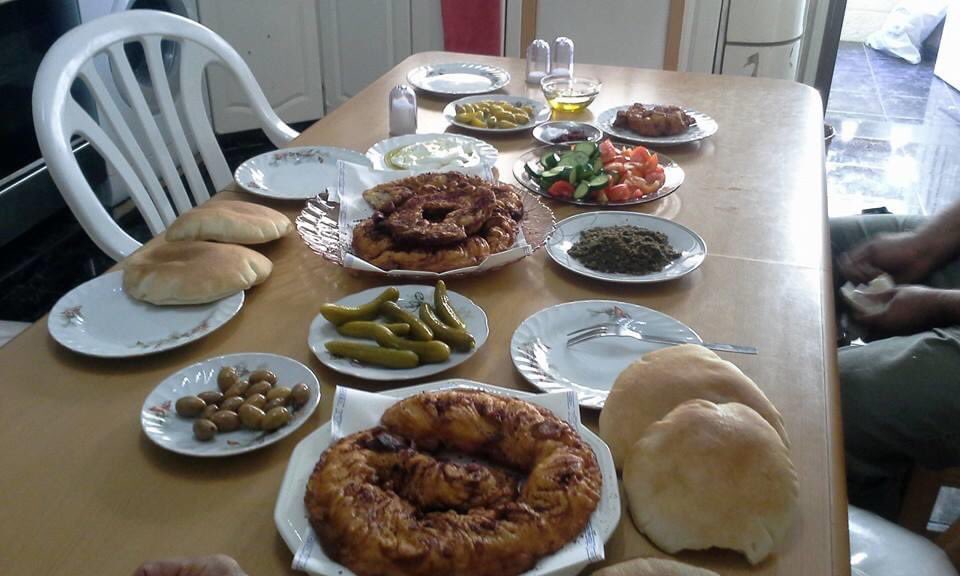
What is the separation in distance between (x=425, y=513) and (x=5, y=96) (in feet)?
8.45

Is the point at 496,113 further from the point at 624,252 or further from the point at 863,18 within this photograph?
the point at 863,18

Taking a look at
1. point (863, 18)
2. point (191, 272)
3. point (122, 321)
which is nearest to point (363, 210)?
point (191, 272)

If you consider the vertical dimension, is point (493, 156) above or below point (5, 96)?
above

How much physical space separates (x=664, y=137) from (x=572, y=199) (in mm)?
421

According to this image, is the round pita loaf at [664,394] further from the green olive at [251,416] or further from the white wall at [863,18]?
the white wall at [863,18]

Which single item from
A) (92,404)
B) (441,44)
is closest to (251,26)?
(441,44)

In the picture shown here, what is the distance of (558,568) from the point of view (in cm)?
69

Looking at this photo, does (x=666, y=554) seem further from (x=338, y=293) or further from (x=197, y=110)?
(x=197, y=110)

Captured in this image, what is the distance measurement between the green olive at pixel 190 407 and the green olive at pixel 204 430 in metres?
0.03

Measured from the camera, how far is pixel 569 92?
1990mm

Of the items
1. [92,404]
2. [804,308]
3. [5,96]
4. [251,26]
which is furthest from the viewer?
[251,26]

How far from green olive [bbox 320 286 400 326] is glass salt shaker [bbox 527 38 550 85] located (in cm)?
130

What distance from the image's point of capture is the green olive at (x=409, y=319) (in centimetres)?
104

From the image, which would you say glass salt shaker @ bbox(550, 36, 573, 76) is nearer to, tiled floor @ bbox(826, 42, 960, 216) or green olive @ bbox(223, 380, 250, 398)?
green olive @ bbox(223, 380, 250, 398)
